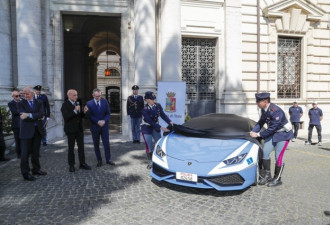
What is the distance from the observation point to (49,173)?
222 inches

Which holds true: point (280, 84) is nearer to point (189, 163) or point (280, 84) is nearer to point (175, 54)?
point (175, 54)

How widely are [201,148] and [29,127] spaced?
3.37 m

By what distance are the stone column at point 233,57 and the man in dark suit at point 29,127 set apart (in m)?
8.35

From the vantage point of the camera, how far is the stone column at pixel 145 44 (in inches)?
400

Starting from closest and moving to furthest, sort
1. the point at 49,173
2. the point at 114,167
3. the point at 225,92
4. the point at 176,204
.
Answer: the point at 176,204 → the point at 49,173 → the point at 114,167 → the point at 225,92

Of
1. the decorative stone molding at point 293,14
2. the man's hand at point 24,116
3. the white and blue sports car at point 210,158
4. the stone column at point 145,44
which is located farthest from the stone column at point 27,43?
the decorative stone molding at point 293,14

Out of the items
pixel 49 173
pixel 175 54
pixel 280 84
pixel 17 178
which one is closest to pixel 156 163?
pixel 49 173

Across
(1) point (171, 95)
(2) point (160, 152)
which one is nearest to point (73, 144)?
(2) point (160, 152)

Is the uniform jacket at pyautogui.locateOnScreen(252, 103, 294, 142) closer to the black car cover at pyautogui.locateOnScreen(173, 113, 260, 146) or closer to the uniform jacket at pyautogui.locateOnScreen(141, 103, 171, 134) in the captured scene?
the black car cover at pyautogui.locateOnScreen(173, 113, 260, 146)

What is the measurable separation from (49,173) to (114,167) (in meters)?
1.41

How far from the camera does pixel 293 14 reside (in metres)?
12.5

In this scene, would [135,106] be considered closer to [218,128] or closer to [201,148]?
[218,128]

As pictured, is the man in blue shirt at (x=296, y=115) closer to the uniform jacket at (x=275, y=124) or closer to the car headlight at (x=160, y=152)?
the uniform jacket at (x=275, y=124)

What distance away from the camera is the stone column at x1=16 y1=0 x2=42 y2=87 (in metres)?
9.53
